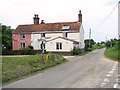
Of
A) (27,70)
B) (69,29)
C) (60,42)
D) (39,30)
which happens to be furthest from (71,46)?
(27,70)

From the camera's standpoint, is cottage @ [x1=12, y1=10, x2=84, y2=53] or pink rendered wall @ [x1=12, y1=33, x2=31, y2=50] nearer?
cottage @ [x1=12, y1=10, x2=84, y2=53]

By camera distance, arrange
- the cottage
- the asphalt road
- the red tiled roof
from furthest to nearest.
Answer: the red tiled roof, the cottage, the asphalt road

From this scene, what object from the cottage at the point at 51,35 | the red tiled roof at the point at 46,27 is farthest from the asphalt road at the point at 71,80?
the red tiled roof at the point at 46,27

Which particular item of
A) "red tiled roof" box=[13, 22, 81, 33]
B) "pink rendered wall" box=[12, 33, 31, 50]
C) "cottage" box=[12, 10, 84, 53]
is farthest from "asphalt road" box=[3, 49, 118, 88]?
"pink rendered wall" box=[12, 33, 31, 50]

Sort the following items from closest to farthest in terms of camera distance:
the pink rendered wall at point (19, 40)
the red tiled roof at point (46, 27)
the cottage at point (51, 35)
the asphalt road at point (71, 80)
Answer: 1. the asphalt road at point (71, 80)
2. the cottage at point (51, 35)
3. the red tiled roof at point (46, 27)
4. the pink rendered wall at point (19, 40)

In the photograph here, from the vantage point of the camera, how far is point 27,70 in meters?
10.4

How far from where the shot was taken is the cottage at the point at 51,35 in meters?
31.3

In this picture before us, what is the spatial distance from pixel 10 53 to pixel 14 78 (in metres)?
24.7

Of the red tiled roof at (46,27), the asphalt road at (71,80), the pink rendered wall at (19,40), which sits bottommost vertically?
the asphalt road at (71,80)

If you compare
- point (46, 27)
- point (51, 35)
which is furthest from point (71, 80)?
point (46, 27)

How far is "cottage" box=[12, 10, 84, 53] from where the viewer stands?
31328 millimetres

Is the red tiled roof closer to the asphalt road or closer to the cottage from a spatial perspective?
the cottage

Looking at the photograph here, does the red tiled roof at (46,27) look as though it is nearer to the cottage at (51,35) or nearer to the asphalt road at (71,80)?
the cottage at (51,35)

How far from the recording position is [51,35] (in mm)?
35938
